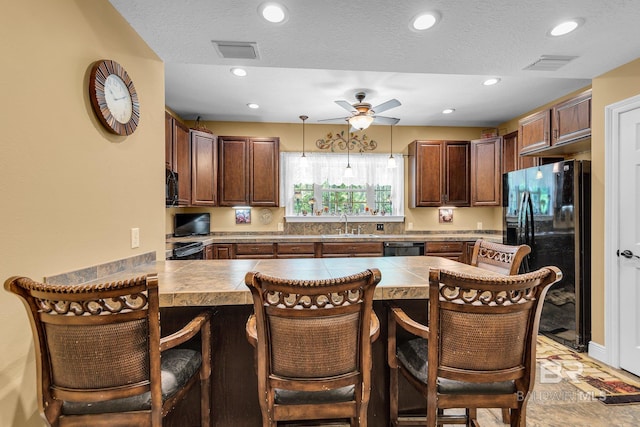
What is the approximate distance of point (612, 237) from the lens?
2.60 meters

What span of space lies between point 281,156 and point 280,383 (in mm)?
4106

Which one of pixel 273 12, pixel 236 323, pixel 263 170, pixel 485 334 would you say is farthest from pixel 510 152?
pixel 236 323

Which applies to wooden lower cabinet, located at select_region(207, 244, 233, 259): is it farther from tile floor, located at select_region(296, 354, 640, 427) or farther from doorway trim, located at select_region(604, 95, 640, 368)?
doorway trim, located at select_region(604, 95, 640, 368)

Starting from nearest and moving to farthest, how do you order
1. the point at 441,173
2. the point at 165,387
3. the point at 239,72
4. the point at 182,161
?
the point at 165,387 < the point at 239,72 < the point at 182,161 < the point at 441,173

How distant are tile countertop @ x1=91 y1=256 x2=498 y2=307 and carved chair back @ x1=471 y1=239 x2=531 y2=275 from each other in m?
0.17

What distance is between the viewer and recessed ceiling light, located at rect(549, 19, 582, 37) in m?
1.91

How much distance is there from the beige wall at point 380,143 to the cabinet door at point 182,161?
0.81 meters

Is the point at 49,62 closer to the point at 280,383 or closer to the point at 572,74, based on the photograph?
the point at 280,383

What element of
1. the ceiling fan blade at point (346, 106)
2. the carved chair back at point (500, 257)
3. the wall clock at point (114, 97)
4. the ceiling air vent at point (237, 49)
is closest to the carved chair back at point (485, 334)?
the carved chair back at point (500, 257)

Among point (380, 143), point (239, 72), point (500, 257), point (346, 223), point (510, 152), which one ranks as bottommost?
point (500, 257)

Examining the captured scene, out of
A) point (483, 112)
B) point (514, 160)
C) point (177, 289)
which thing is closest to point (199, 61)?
point (177, 289)

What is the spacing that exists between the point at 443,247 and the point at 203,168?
11.8ft

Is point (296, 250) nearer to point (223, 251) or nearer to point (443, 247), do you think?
point (223, 251)

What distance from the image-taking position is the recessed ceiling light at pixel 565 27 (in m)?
1.91
